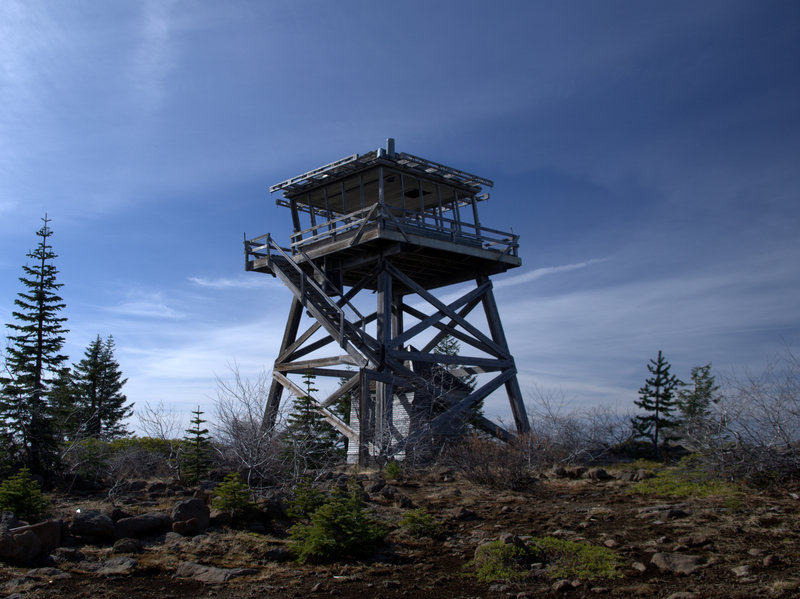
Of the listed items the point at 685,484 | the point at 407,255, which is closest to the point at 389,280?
the point at 407,255

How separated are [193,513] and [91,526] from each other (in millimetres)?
1244

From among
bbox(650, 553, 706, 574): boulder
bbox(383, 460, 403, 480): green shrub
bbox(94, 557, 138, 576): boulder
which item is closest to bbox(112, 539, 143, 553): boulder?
bbox(94, 557, 138, 576): boulder

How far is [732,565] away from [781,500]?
11.2 feet

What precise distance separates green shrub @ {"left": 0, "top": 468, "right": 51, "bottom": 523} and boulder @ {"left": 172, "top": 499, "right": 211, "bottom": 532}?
6.31ft

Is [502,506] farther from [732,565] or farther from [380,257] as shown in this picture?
[380,257]

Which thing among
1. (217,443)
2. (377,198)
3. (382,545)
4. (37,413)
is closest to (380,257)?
(377,198)

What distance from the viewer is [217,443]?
13.7 metres

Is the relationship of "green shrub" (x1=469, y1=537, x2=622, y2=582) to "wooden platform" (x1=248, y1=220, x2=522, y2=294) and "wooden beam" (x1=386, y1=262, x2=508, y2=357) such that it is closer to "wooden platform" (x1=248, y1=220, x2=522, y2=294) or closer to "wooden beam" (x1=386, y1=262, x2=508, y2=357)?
"wooden platform" (x1=248, y1=220, x2=522, y2=294)

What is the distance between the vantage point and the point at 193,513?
29.9 ft

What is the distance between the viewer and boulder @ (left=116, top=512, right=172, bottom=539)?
8633 mm

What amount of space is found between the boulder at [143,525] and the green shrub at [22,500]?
4.84 feet

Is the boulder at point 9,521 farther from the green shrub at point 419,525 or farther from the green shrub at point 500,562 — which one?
the green shrub at point 500,562

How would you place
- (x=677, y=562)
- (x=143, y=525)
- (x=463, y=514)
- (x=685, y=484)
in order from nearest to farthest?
(x=677, y=562) < (x=143, y=525) < (x=463, y=514) < (x=685, y=484)

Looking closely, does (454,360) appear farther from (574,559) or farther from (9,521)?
(9,521)
